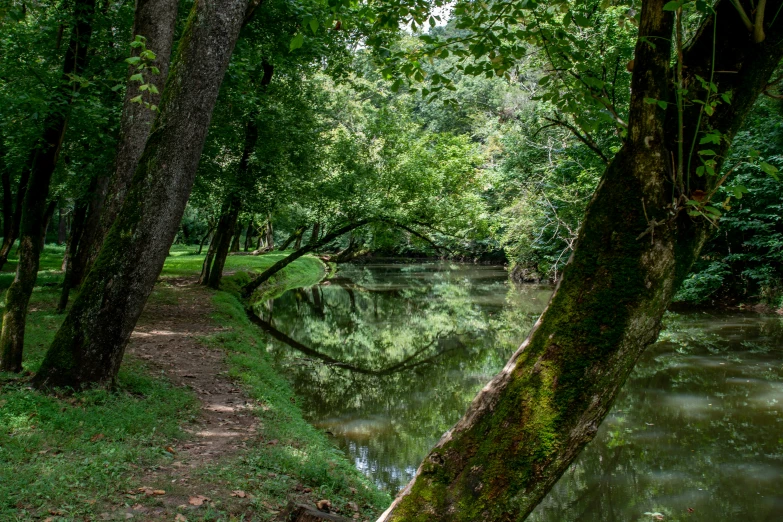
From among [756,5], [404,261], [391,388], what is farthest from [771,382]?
[404,261]

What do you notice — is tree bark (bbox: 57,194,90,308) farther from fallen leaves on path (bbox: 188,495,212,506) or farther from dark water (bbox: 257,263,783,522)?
fallen leaves on path (bbox: 188,495,212,506)

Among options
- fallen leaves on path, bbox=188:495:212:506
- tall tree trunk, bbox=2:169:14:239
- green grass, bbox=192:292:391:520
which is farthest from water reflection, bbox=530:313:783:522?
tall tree trunk, bbox=2:169:14:239

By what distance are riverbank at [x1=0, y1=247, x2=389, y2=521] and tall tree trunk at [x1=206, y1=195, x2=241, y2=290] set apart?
27.9 feet

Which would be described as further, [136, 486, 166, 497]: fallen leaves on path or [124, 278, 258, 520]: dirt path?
[124, 278, 258, 520]: dirt path

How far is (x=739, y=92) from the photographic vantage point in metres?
2.42

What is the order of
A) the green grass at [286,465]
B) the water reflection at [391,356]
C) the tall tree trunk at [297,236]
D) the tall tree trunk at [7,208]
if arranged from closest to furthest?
the green grass at [286,465]
the water reflection at [391,356]
the tall tree trunk at [7,208]
the tall tree trunk at [297,236]

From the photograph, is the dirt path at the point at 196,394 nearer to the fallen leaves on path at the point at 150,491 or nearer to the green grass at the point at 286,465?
the fallen leaves on path at the point at 150,491

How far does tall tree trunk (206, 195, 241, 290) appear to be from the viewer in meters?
17.9

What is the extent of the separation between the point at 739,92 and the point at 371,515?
491 centimetres

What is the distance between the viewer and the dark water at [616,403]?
6.79 metres

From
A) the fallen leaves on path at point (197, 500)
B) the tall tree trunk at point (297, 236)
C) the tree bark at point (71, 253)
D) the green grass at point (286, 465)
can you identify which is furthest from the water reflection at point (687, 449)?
the tall tree trunk at point (297, 236)

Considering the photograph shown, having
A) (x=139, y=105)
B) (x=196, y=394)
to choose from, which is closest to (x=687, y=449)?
(x=196, y=394)

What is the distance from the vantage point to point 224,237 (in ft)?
60.0

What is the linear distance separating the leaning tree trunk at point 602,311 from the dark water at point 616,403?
4576 mm
